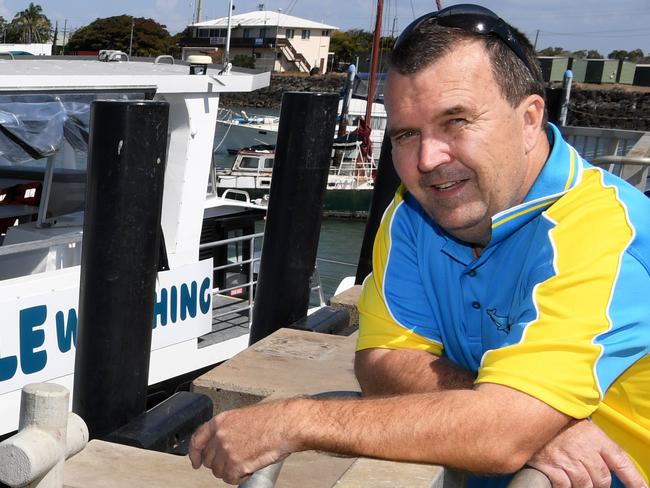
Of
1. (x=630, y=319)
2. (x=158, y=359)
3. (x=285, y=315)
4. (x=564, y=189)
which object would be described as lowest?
(x=158, y=359)

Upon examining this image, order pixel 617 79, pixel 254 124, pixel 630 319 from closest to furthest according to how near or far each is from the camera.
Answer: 1. pixel 630 319
2. pixel 254 124
3. pixel 617 79

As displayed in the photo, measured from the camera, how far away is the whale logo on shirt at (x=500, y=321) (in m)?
2.19

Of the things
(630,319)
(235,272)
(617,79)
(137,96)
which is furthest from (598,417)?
(617,79)

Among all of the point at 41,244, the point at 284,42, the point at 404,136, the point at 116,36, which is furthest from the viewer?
the point at 284,42

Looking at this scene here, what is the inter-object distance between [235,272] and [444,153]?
8.63 m

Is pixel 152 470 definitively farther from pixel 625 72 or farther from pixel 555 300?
pixel 625 72

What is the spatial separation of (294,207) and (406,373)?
3390 mm

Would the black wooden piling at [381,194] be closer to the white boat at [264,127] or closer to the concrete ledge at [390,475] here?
A: the concrete ledge at [390,475]

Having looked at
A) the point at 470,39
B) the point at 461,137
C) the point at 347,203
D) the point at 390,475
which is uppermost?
the point at 470,39

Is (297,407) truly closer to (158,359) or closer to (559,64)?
(158,359)

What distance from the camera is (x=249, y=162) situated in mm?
31781

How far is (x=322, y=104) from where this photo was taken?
224 inches

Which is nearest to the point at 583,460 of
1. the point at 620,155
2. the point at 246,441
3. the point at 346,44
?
the point at 246,441

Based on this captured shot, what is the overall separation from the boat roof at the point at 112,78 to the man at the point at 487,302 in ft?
13.5
